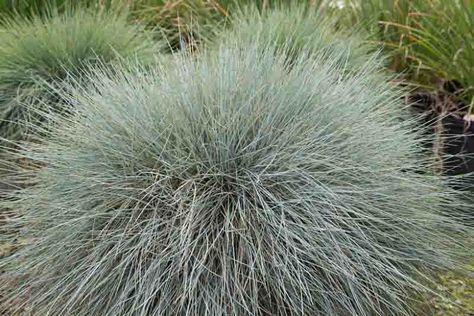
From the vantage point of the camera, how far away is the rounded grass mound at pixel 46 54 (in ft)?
11.5

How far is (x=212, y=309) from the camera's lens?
2.07 meters

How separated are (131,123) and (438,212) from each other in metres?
1.27

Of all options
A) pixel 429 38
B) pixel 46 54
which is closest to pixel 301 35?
pixel 429 38

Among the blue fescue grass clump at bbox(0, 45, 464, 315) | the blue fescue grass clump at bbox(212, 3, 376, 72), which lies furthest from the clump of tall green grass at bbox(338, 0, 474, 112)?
the blue fescue grass clump at bbox(0, 45, 464, 315)

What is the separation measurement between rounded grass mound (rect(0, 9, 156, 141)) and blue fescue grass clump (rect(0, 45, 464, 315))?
103 centimetres

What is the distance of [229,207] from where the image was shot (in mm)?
2217

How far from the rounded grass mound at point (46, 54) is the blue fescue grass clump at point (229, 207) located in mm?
1033

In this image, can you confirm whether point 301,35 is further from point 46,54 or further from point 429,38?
point 46,54

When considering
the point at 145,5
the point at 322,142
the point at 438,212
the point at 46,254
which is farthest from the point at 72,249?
the point at 145,5

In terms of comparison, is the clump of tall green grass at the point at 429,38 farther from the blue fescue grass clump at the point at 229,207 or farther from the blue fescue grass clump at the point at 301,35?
the blue fescue grass clump at the point at 229,207

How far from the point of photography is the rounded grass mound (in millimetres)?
3500

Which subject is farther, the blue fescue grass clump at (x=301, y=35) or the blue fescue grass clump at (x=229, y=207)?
the blue fescue grass clump at (x=301, y=35)

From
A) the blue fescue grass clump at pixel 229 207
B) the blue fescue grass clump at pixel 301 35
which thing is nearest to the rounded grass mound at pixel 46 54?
the blue fescue grass clump at pixel 301 35

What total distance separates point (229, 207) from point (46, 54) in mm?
1922
